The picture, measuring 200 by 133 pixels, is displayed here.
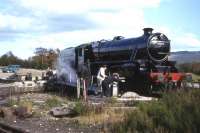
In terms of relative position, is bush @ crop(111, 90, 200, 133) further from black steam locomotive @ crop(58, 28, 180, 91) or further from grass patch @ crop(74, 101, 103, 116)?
black steam locomotive @ crop(58, 28, 180, 91)

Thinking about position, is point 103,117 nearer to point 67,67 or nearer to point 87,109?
point 87,109

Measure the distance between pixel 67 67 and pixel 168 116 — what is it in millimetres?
24490

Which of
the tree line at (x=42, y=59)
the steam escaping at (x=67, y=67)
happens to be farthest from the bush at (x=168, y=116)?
the tree line at (x=42, y=59)

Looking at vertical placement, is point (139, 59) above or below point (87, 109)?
above

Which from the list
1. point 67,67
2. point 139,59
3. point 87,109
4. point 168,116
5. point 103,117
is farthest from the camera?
point 67,67

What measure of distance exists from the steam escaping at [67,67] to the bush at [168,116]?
754 inches

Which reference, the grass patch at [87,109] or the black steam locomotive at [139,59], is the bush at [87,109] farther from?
the black steam locomotive at [139,59]

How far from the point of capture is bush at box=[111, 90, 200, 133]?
11984 millimetres

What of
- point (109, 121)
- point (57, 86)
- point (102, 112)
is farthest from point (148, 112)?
point (57, 86)

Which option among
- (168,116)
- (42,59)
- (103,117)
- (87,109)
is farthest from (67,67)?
(42,59)

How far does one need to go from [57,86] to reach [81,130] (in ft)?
78.2

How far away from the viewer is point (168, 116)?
12.8 meters

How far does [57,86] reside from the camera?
39.2 meters

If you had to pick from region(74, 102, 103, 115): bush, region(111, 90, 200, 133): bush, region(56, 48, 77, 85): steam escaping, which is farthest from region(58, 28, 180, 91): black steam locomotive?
region(111, 90, 200, 133): bush
